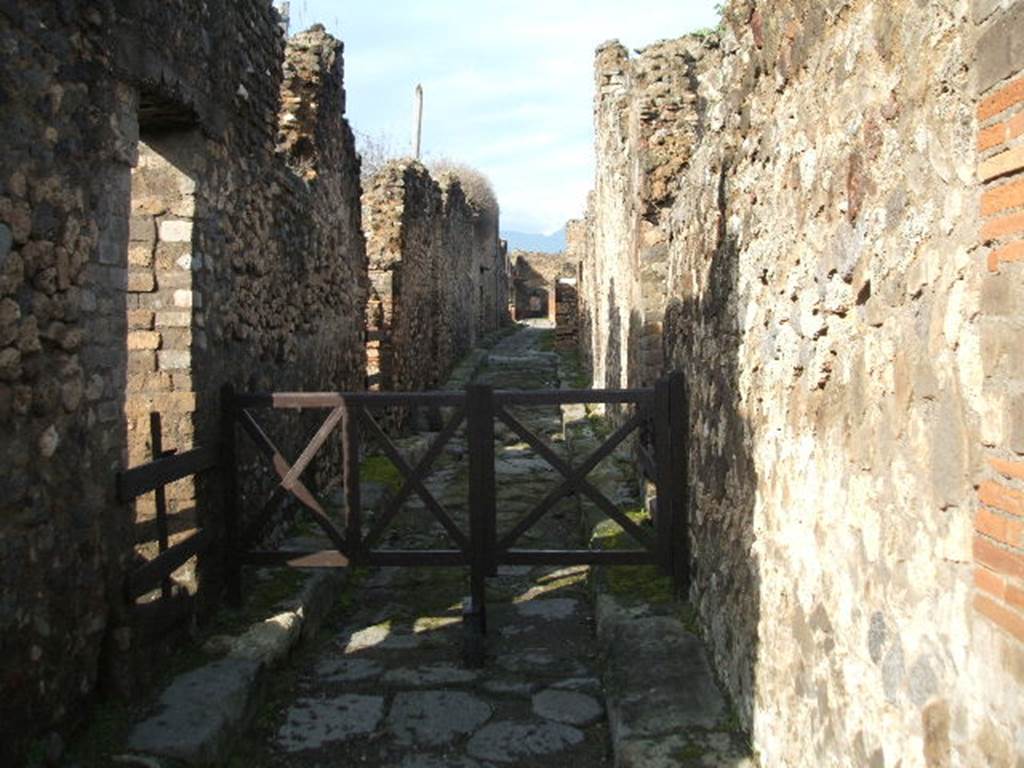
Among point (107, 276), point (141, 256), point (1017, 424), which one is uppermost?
point (141, 256)

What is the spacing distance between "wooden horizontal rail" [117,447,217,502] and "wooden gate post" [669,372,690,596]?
2.35 metres

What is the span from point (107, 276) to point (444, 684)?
2319mm

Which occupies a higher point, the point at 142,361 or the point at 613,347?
the point at 613,347

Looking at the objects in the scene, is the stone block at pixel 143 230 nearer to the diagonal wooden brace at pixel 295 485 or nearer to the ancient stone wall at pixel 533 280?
the diagonal wooden brace at pixel 295 485

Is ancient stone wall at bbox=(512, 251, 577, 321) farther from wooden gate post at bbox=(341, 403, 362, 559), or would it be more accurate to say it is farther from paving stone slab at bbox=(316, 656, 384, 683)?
paving stone slab at bbox=(316, 656, 384, 683)

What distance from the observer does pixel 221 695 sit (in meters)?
3.60

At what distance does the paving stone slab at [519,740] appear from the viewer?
357cm

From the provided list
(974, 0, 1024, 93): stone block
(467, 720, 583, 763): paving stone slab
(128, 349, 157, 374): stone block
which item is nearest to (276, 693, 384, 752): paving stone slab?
(467, 720, 583, 763): paving stone slab

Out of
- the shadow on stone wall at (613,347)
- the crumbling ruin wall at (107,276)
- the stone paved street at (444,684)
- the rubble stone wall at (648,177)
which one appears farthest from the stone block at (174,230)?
the shadow on stone wall at (613,347)

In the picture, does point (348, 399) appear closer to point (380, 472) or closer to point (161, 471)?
point (161, 471)

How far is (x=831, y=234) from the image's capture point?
2355mm

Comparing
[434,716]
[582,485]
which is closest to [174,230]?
[582,485]

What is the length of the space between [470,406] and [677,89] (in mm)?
3778

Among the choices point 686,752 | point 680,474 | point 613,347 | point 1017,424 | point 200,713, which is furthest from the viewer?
point 613,347
